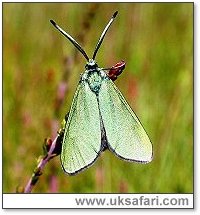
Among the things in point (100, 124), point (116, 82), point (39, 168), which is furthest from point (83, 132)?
point (116, 82)

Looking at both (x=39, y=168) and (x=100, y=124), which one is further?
(x=100, y=124)

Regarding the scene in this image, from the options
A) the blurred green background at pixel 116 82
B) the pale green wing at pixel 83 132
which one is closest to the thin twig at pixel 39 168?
the pale green wing at pixel 83 132

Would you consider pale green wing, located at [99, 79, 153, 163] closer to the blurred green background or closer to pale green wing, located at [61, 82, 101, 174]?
pale green wing, located at [61, 82, 101, 174]

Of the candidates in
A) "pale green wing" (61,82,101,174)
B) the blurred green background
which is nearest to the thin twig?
"pale green wing" (61,82,101,174)

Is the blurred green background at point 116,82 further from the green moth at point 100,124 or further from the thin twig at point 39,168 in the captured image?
the thin twig at point 39,168

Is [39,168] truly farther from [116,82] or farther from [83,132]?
[116,82]

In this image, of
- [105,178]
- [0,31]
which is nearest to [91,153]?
[105,178]

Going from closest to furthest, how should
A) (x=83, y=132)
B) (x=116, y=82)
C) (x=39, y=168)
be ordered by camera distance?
(x=39, y=168), (x=83, y=132), (x=116, y=82)
